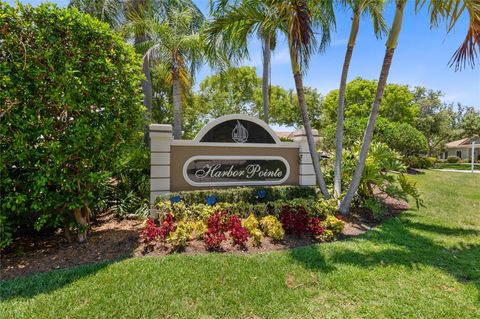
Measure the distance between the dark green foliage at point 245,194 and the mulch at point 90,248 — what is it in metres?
1.32

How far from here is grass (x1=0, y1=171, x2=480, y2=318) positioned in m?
3.19

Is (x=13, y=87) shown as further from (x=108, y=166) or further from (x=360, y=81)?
(x=360, y=81)

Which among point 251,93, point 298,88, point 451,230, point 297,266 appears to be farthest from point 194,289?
point 251,93

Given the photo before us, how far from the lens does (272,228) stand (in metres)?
5.45

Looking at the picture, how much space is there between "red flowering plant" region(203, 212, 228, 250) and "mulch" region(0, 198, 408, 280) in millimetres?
151

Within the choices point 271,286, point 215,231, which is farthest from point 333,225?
point 271,286

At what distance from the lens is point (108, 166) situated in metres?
5.33

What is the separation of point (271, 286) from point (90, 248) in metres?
3.41

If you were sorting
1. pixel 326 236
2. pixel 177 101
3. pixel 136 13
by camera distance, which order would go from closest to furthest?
pixel 326 236, pixel 177 101, pixel 136 13

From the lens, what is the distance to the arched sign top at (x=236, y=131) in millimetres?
7453

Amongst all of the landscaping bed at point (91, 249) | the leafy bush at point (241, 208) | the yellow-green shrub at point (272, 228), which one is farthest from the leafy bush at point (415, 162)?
the yellow-green shrub at point (272, 228)

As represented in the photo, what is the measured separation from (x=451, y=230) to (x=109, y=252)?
7.56 metres

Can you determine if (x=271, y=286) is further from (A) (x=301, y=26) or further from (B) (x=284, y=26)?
(B) (x=284, y=26)

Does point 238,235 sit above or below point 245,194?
below
